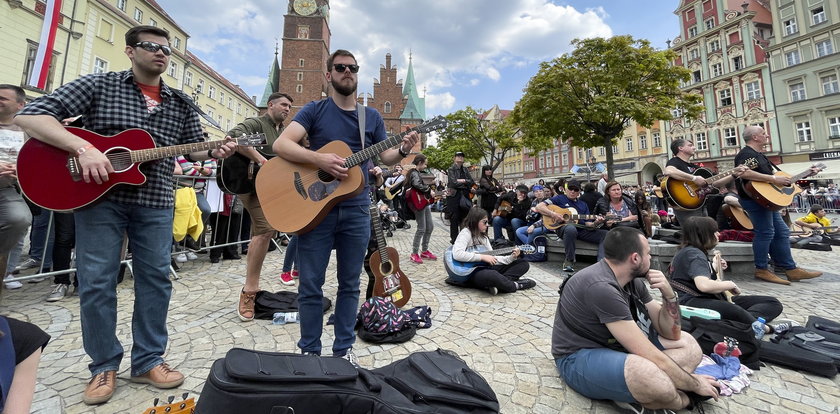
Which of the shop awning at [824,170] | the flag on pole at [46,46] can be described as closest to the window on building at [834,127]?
the shop awning at [824,170]

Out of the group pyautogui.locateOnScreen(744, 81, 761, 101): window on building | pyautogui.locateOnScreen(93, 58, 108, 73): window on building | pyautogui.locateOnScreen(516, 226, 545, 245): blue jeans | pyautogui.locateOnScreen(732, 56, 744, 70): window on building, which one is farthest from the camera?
pyautogui.locateOnScreen(732, 56, 744, 70): window on building

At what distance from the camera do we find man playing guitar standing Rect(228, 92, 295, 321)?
3627 mm

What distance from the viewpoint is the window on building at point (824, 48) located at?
26.4 m

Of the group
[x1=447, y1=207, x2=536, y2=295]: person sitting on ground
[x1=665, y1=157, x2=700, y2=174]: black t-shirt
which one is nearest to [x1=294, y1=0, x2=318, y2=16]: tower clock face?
[x1=447, y1=207, x2=536, y2=295]: person sitting on ground

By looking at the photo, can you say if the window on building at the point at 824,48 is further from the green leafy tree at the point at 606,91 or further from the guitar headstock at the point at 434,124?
the guitar headstock at the point at 434,124

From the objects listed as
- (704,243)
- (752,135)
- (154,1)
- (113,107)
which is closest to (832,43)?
(752,135)

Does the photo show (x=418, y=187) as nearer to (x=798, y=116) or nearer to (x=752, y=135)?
(x=752, y=135)

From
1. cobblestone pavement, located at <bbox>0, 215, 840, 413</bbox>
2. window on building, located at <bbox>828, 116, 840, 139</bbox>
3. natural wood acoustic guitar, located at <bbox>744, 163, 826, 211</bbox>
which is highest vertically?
window on building, located at <bbox>828, 116, 840, 139</bbox>

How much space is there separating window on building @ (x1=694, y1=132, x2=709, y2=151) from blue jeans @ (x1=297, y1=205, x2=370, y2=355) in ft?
140

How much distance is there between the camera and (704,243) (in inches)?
141

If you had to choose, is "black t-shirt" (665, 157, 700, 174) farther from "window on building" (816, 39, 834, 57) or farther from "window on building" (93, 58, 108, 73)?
"window on building" (816, 39, 834, 57)

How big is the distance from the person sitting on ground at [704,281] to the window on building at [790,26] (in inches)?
1614

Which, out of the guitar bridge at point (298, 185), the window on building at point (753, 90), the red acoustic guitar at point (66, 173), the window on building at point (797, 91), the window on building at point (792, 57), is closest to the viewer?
the red acoustic guitar at point (66, 173)

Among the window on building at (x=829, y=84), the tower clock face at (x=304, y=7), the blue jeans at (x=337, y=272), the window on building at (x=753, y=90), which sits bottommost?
the blue jeans at (x=337, y=272)
